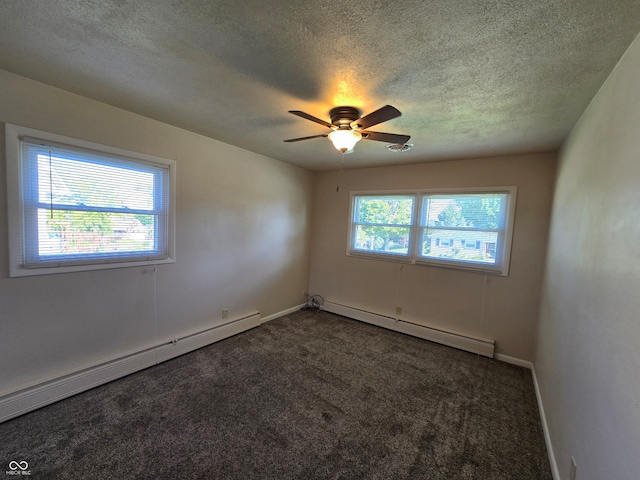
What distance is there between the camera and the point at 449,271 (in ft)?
11.7

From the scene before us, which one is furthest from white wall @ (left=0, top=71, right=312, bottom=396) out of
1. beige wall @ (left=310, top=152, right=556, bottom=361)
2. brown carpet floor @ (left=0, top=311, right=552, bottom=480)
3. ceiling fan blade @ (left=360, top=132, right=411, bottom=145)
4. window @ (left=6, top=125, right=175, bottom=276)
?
ceiling fan blade @ (left=360, top=132, right=411, bottom=145)

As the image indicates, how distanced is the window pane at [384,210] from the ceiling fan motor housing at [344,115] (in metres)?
2.14

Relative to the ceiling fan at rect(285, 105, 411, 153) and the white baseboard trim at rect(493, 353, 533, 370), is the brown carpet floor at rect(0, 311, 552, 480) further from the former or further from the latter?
the ceiling fan at rect(285, 105, 411, 153)

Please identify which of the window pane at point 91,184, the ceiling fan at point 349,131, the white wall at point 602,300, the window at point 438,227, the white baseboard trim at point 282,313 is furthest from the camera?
the white baseboard trim at point 282,313

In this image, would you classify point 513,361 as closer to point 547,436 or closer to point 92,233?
point 547,436

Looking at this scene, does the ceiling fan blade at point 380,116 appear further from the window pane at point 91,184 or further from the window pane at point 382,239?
the window pane at point 382,239

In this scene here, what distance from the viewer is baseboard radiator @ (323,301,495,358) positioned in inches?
129

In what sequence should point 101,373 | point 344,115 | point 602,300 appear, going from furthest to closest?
point 101,373, point 344,115, point 602,300

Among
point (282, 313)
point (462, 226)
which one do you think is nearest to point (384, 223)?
point (462, 226)

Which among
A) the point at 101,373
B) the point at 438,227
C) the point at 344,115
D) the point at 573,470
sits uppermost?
the point at 344,115

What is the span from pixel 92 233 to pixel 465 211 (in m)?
4.17

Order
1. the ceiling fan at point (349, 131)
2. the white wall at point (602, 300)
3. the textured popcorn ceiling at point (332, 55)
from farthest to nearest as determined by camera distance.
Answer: the ceiling fan at point (349, 131), the textured popcorn ceiling at point (332, 55), the white wall at point (602, 300)

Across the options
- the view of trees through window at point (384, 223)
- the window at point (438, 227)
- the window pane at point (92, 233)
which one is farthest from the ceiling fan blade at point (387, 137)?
the window pane at point (92, 233)

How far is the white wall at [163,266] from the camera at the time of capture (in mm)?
1985
